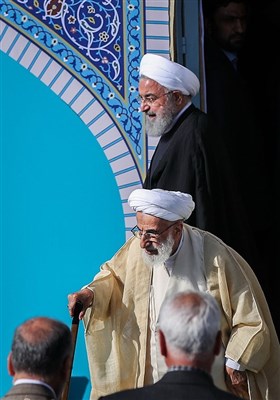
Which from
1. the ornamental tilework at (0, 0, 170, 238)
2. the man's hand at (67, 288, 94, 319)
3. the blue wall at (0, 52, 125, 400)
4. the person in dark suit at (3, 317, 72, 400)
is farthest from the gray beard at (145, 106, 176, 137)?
the person in dark suit at (3, 317, 72, 400)

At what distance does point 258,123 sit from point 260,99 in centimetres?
21

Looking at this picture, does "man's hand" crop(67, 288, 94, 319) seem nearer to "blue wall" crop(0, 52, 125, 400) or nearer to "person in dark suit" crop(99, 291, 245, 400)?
"blue wall" crop(0, 52, 125, 400)

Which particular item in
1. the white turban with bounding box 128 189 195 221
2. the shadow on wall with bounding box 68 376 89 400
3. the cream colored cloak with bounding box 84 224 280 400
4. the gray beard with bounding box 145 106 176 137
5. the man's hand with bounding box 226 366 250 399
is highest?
the gray beard with bounding box 145 106 176 137

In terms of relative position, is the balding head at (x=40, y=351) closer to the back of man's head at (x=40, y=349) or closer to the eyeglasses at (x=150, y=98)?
the back of man's head at (x=40, y=349)

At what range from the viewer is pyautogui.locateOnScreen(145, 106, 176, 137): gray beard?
28.6 ft

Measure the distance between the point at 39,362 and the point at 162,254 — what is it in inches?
89.9

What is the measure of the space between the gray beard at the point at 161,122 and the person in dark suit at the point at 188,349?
2971 millimetres

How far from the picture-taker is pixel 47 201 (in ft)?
30.0

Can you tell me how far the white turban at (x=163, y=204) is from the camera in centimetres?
789

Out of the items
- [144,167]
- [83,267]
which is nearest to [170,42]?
[144,167]

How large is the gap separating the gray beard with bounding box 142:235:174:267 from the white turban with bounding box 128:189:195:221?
115 mm

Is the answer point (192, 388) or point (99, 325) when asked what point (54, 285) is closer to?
point (99, 325)

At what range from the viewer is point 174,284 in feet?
26.3

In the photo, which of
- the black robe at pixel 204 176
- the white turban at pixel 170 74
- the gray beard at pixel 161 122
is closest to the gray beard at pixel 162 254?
the black robe at pixel 204 176
